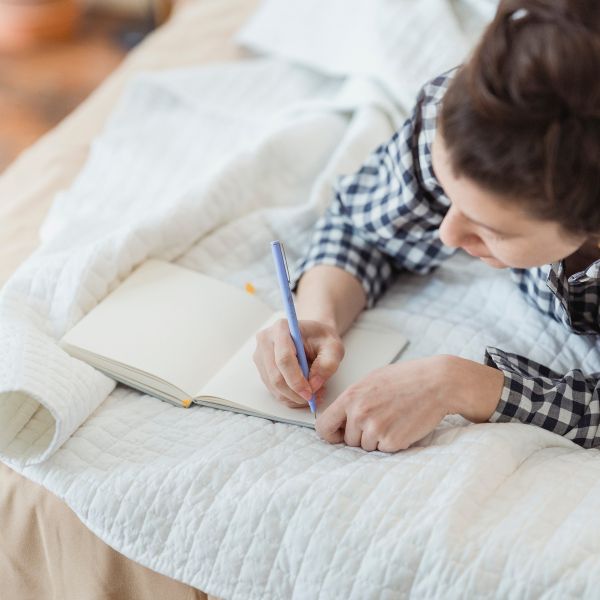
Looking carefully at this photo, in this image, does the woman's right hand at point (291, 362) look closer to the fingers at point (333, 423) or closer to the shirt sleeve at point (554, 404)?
the fingers at point (333, 423)

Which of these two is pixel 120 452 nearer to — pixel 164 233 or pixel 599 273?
pixel 164 233

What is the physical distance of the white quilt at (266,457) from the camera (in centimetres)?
79

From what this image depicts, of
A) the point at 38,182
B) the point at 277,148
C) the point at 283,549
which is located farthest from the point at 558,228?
the point at 38,182

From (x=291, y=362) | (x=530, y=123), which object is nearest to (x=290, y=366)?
(x=291, y=362)

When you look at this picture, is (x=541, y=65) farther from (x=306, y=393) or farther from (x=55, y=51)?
(x=55, y=51)

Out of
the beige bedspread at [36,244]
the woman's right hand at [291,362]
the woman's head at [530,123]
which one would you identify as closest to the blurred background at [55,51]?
the beige bedspread at [36,244]

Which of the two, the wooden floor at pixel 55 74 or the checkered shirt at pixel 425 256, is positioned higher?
the checkered shirt at pixel 425 256

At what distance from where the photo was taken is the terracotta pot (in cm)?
249

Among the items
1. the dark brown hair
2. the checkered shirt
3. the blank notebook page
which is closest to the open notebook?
the blank notebook page

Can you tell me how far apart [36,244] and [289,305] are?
0.48 meters

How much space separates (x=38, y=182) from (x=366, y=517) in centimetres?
83

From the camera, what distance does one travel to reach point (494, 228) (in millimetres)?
774

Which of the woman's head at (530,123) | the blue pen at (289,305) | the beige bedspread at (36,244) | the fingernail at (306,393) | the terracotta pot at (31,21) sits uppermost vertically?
the woman's head at (530,123)

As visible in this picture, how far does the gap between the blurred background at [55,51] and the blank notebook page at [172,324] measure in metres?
1.15
